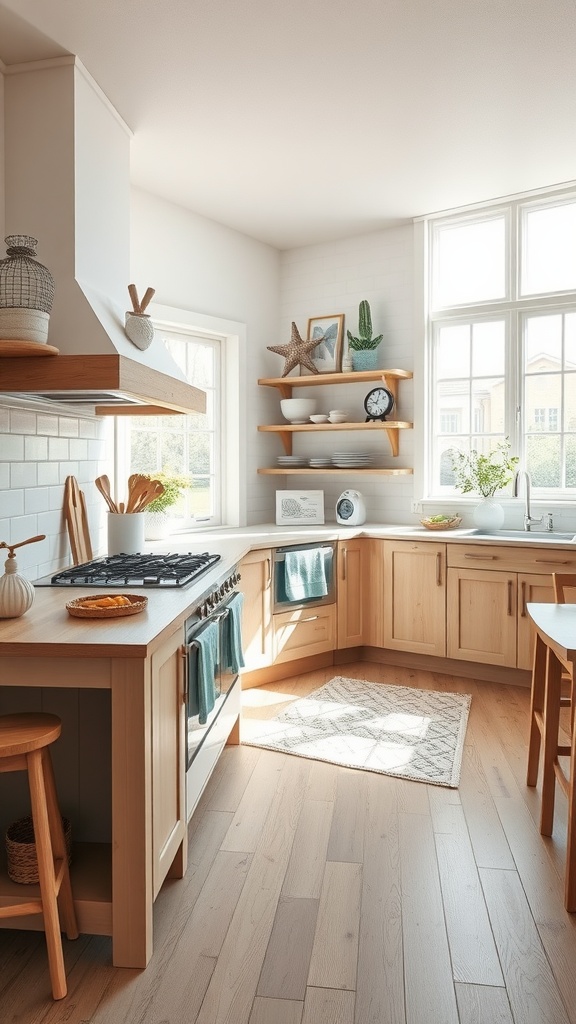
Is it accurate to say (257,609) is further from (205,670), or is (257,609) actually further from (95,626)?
(95,626)

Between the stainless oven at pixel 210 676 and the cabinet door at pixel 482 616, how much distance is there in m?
1.58

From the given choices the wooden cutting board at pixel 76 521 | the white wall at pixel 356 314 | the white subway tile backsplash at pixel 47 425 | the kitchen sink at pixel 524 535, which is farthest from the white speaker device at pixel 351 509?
the white subway tile backsplash at pixel 47 425

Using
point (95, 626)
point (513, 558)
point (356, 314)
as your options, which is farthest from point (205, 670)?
point (356, 314)

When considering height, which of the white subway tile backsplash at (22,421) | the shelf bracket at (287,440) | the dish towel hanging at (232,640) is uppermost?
the shelf bracket at (287,440)

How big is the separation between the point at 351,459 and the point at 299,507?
0.51 meters

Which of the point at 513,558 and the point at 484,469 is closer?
the point at 513,558

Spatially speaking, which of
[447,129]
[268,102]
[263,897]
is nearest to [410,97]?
[447,129]

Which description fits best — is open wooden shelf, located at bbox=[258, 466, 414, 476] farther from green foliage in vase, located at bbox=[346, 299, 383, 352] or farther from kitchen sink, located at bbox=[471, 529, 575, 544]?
green foliage in vase, located at bbox=[346, 299, 383, 352]

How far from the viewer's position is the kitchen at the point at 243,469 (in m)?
1.90

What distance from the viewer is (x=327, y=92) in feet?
10.6

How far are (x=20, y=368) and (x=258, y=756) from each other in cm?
197

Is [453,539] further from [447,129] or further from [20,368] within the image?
[20,368]

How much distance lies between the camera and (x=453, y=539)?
14.2 ft

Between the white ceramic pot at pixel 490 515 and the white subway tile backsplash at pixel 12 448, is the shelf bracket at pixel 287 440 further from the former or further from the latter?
the white subway tile backsplash at pixel 12 448
